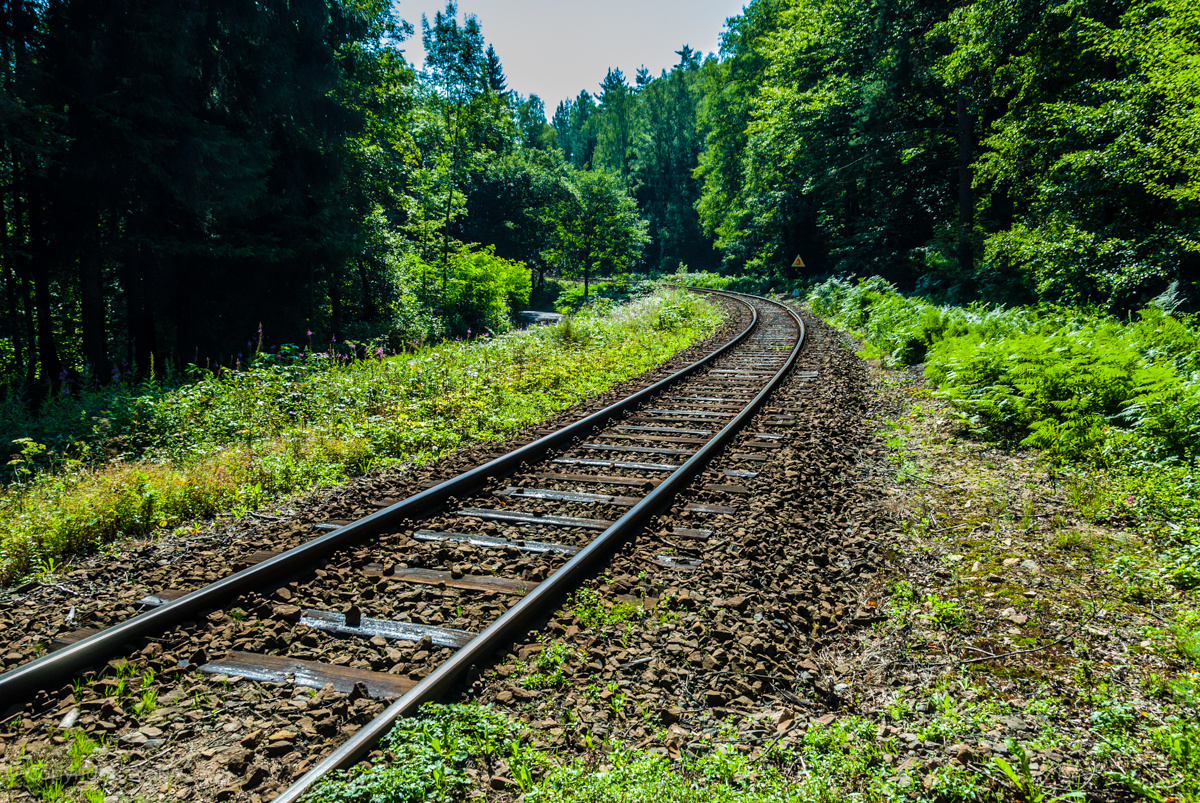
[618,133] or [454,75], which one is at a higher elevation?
[618,133]

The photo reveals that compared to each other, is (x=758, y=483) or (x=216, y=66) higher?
(x=216, y=66)

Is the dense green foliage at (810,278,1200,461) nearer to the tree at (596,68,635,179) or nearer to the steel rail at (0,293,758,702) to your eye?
the steel rail at (0,293,758,702)

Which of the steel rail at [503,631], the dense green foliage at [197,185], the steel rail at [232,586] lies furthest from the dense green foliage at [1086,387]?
the dense green foliage at [197,185]

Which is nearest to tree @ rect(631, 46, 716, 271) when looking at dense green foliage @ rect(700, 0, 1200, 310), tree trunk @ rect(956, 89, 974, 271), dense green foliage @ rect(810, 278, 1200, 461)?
dense green foliage @ rect(700, 0, 1200, 310)

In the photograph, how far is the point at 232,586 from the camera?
3.65 metres

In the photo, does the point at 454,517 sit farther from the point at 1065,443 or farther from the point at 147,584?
the point at 1065,443

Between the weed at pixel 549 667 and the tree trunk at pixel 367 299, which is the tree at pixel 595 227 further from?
the weed at pixel 549 667

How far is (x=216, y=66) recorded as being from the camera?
14.0m

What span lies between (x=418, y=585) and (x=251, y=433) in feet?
15.8

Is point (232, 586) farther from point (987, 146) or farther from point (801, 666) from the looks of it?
point (987, 146)

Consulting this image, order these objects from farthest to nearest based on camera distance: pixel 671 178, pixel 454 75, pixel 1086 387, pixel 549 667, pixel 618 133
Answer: pixel 618 133
pixel 671 178
pixel 454 75
pixel 1086 387
pixel 549 667

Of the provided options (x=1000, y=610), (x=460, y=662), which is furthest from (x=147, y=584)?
(x=1000, y=610)

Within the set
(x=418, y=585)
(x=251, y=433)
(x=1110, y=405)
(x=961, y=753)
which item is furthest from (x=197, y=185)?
(x=1110, y=405)

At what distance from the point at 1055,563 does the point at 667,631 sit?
2.76 metres
